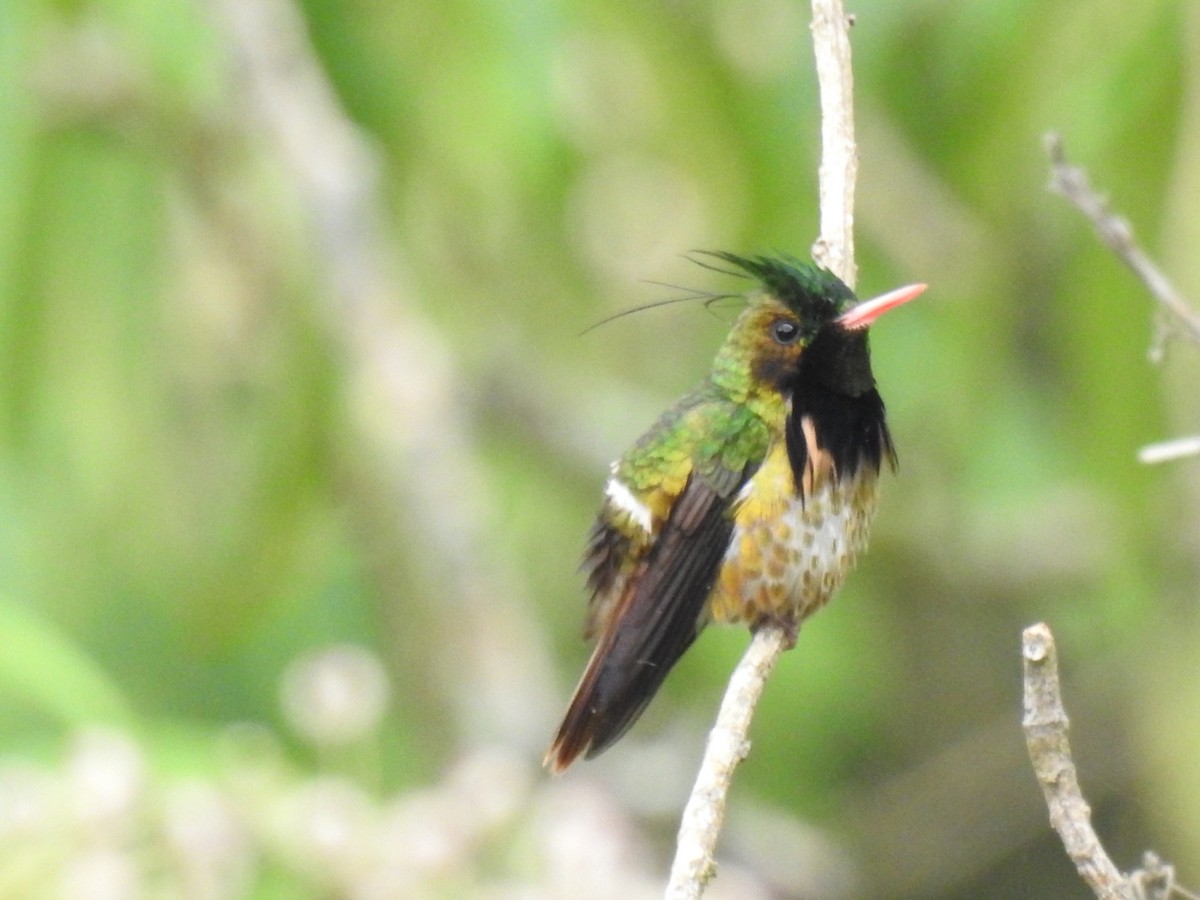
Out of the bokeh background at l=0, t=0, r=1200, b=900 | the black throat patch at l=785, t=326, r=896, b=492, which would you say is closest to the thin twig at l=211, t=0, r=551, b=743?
the bokeh background at l=0, t=0, r=1200, b=900

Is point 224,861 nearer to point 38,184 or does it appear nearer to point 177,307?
point 38,184

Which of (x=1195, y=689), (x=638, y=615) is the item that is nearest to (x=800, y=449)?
(x=638, y=615)

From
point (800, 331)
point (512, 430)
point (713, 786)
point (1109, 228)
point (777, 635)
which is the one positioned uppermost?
point (512, 430)

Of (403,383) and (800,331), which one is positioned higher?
(403,383)

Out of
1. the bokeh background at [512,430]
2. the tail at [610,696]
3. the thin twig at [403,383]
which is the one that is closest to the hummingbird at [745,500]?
the tail at [610,696]

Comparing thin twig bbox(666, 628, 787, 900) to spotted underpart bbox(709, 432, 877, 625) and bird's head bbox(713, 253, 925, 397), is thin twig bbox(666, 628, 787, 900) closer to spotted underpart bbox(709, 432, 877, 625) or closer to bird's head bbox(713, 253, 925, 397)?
spotted underpart bbox(709, 432, 877, 625)

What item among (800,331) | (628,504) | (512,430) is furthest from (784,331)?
(512,430)

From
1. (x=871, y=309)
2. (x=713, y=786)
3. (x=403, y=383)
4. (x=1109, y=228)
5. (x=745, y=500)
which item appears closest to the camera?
(x=713, y=786)

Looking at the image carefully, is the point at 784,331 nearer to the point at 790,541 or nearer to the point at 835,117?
the point at 790,541
